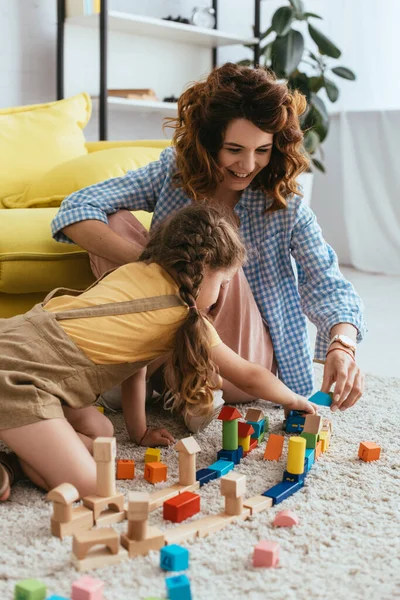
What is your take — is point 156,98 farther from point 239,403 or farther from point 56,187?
point 239,403

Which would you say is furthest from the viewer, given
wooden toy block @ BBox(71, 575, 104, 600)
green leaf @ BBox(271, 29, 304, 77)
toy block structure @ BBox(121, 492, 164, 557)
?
green leaf @ BBox(271, 29, 304, 77)

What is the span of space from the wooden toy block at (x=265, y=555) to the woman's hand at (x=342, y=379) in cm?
38

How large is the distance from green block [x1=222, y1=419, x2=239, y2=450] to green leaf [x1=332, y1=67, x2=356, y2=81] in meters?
2.84

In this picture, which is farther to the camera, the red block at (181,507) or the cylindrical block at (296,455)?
the cylindrical block at (296,455)

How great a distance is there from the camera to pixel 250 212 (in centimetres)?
156

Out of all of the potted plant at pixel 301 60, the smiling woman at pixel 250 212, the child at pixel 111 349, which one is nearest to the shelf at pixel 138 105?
the potted plant at pixel 301 60

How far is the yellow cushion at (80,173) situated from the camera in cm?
189

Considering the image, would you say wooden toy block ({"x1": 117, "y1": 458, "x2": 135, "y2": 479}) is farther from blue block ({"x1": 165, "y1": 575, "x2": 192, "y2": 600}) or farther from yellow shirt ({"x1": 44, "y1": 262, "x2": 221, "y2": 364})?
blue block ({"x1": 165, "y1": 575, "x2": 192, "y2": 600})

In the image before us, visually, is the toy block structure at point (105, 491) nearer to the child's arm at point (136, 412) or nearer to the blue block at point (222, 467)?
the blue block at point (222, 467)

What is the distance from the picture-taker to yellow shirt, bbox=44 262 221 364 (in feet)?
3.86

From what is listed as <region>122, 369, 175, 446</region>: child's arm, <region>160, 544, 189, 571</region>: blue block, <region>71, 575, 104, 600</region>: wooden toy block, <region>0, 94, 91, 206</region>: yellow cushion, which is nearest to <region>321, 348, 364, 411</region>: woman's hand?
<region>122, 369, 175, 446</region>: child's arm

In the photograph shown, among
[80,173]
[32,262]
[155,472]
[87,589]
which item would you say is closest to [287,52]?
[80,173]

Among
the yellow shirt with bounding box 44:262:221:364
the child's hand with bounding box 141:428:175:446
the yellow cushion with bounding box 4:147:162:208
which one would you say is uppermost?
the yellow cushion with bounding box 4:147:162:208

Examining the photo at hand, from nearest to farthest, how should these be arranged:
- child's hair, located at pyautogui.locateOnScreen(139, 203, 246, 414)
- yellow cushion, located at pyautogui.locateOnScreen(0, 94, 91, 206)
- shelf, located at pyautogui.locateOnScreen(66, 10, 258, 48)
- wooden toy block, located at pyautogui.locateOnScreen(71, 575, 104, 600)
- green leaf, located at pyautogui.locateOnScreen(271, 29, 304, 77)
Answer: wooden toy block, located at pyautogui.locateOnScreen(71, 575, 104, 600) → child's hair, located at pyautogui.locateOnScreen(139, 203, 246, 414) → yellow cushion, located at pyautogui.locateOnScreen(0, 94, 91, 206) → shelf, located at pyautogui.locateOnScreen(66, 10, 258, 48) → green leaf, located at pyautogui.locateOnScreen(271, 29, 304, 77)
